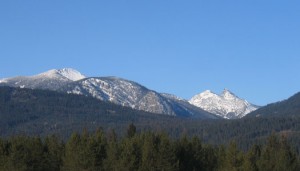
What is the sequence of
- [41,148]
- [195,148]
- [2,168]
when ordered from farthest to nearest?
[195,148] < [41,148] < [2,168]

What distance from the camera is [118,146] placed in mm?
128375

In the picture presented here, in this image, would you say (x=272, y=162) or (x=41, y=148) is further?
(x=272, y=162)

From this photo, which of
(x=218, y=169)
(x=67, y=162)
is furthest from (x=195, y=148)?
(x=67, y=162)

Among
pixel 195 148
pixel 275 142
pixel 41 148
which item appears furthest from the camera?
pixel 275 142

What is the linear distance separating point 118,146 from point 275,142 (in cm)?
5804

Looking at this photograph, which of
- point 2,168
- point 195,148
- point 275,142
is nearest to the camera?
point 2,168

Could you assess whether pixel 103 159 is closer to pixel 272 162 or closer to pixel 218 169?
pixel 218 169

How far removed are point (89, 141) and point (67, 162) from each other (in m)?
5.22

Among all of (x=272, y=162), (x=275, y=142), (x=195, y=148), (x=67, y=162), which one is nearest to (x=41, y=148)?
(x=67, y=162)

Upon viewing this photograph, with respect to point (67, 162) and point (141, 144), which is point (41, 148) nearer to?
point (67, 162)

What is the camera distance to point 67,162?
12456 cm

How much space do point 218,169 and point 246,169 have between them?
46.2ft

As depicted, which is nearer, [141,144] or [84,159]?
[84,159]

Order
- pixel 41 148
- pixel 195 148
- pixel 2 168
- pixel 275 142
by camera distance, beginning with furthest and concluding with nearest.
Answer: pixel 275 142 → pixel 195 148 → pixel 41 148 → pixel 2 168
